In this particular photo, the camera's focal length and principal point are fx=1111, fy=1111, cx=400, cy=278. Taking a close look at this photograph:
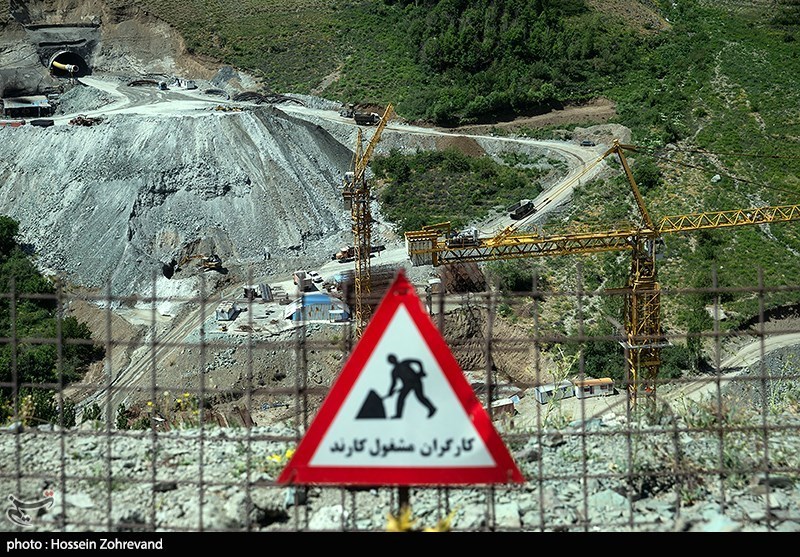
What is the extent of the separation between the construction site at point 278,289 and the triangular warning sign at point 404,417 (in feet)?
1.20

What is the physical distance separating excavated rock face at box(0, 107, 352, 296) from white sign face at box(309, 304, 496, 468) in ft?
130

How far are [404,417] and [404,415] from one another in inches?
0.4

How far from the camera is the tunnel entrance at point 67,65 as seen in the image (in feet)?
220

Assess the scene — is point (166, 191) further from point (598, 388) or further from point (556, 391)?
point (556, 391)

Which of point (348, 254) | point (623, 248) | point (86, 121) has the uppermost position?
point (86, 121)

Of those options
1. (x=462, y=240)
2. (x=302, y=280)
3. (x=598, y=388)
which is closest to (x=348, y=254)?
(x=302, y=280)

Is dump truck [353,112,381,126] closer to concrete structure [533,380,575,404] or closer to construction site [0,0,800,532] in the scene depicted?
construction site [0,0,800,532]

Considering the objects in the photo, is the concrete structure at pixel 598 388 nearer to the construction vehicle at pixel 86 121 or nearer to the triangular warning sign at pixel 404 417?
the triangular warning sign at pixel 404 417

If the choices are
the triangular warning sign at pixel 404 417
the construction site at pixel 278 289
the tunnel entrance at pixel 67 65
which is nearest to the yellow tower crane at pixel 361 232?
the construction site at pixel 278 289

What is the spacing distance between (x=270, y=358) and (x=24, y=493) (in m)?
25.9

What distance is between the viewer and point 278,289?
41562 millimetres

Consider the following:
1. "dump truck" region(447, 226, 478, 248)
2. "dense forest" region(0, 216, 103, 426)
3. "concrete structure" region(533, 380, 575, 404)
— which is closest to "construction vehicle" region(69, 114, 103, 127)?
"dense forest" region(0, 216, 103, 426)
